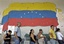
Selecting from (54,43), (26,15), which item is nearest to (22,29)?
(26,15)

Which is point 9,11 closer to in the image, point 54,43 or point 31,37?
point 31,37

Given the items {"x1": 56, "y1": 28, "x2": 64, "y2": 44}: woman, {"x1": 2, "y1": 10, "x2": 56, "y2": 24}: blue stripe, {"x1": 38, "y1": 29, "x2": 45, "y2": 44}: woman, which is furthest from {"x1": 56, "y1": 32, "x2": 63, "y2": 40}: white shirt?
{"x1": 2, "y1": 10, "x2": 56, "y2": 24}: blue stripe

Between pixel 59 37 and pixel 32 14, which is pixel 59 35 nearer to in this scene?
pixel 59 37

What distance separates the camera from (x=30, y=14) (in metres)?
10.5

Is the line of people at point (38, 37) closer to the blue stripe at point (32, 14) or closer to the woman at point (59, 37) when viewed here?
the woman at point (59, 37)

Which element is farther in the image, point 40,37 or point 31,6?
point 31,6

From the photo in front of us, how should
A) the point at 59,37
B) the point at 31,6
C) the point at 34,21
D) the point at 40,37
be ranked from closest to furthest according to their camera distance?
the point at 59,37 → the point at 40,37 → the point at 34,21 → the point at 31,6

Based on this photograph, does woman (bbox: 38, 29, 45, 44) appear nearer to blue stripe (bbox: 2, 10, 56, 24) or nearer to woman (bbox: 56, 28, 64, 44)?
woman (bbox: 56, 28, 64, 44)

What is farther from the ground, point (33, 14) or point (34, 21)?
point (33, 14)

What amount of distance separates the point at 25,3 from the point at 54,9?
1.66 metres

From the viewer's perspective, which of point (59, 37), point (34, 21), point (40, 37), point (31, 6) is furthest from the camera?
point (31, 6)

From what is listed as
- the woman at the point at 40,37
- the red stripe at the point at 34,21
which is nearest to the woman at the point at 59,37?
the woman at the point at 40,37

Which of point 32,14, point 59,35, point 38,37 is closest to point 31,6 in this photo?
point 32,14

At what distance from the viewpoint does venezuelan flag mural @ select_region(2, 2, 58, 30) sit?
1028cm
